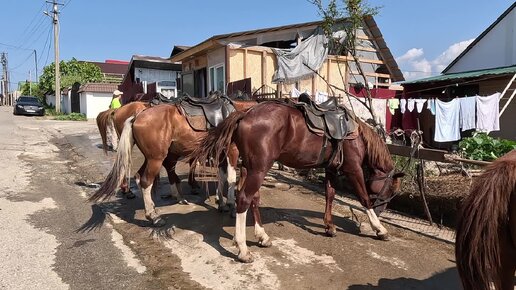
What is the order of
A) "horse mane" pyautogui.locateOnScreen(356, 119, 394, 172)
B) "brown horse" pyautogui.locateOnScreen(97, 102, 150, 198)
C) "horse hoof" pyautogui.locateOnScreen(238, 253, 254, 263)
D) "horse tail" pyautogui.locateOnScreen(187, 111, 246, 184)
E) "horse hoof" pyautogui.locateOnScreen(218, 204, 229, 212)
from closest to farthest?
1. "horse hoof" pyautogui.locateOnScreen(238, 253, 254, 263)
2. "horse tail" pyautogui.locateOnScreen(187, 111, 246, 184)
3. "horse mane" pyautogui.locateOnScreen(356, 119, 394, 172)
4. "horse hoof" pyautogui.locateOnScreen(218, 204, 229, 212)
5. "brown horse" pyautogui.locateOnScreen(97, 102, 150, 198)

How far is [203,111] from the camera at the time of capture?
6020 millimetres

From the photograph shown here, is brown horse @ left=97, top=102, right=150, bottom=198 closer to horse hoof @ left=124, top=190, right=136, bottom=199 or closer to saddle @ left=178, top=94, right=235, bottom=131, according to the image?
horse hoof @ left=124, top=190, right=136, bottom=199

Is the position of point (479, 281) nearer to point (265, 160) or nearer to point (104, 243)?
point (265, 160)

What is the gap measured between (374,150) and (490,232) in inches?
120

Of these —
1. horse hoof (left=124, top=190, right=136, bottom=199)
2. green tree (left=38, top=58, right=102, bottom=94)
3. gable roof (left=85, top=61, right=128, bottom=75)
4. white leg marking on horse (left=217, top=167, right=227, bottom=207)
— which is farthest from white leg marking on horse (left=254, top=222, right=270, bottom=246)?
gable roof (left=85, top=61, right=128, bottom=75)

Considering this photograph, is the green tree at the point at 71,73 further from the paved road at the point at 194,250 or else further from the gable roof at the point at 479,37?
the paved road at the point at 194,250

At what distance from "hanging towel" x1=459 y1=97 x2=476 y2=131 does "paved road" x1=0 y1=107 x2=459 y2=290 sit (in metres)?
5.90

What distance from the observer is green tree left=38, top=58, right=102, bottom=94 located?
41.9 meters

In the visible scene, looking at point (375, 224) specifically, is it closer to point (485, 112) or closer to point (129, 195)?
point (129, 195)

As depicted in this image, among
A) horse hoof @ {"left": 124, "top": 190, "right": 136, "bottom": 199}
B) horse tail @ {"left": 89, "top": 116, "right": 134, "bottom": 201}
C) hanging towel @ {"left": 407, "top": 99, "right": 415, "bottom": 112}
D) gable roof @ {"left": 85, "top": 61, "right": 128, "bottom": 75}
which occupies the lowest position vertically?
horse hoof @ {"left": 124, "top": 190, "right": 136, "bottom": 199}

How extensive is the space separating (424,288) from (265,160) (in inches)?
78.2

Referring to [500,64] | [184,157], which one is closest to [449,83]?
[500,64]

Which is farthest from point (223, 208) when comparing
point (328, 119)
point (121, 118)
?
point (121, 118)

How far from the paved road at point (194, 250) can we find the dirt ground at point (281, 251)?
0.04 feet
